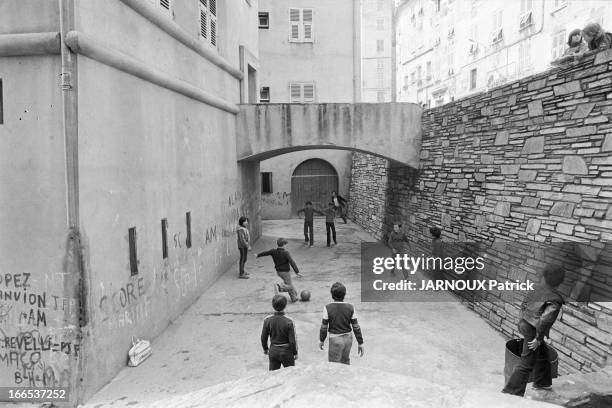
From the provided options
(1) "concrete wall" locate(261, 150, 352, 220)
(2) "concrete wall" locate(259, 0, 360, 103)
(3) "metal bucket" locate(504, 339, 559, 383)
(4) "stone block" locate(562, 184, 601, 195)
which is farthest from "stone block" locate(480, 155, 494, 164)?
(2) "concrete wall" locate(259, 0, 360, 103)

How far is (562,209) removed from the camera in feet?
20.4

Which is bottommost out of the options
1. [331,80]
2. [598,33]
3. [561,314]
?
[561,314]

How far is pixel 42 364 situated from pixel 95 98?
3325 millimetres

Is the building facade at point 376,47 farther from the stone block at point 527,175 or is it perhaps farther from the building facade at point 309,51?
the stone block at point 527,175

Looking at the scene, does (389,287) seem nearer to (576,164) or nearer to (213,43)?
(576,164)

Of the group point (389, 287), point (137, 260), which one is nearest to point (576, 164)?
point (389, 287)

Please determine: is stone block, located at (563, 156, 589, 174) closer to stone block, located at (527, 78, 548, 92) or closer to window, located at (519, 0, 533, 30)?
stone block, located at (527, 78, 548, 92)

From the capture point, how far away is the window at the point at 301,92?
20.5m

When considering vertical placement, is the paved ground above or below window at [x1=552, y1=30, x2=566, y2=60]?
below

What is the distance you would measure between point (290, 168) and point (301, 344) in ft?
47.6

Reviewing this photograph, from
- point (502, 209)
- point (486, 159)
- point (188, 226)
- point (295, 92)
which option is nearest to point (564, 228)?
point (502, 209)

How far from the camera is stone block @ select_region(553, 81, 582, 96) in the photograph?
6073 millimetres

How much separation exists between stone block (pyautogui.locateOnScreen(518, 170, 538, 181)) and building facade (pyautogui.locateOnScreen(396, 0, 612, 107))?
12.6 metres

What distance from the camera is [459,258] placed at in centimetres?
952
